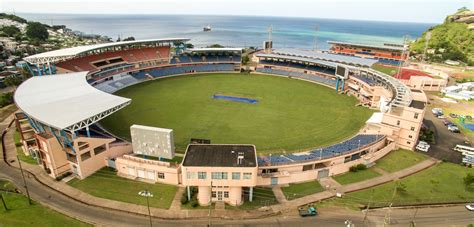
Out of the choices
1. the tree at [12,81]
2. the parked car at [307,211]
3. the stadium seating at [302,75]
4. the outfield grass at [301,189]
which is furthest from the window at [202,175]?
the tree at [12,81]

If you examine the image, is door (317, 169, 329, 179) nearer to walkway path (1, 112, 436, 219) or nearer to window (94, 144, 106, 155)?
walkway path (1, 112, 436, 219)

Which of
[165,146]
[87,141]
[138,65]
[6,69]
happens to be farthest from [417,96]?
[6,69]

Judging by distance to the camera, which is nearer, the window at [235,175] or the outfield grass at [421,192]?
the window at [235,175]

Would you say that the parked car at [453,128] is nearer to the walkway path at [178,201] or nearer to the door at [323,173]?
the walkway path at [178,201]

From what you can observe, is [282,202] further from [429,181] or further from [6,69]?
[6,69]

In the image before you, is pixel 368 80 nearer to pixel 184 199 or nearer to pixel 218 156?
pixel 218 156

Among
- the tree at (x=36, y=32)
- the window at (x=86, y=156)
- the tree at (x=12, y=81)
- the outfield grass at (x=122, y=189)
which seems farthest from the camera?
the tree at (x=36, y=32)

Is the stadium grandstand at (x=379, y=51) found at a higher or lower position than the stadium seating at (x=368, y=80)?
higher

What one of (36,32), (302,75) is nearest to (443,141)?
(302,75)
